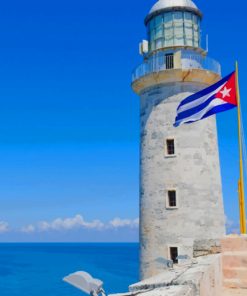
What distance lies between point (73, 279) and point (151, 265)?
1283 centimetres

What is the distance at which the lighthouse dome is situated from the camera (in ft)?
62.6

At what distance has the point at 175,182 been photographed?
17375mm

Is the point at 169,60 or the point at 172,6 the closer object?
the point at 169,60

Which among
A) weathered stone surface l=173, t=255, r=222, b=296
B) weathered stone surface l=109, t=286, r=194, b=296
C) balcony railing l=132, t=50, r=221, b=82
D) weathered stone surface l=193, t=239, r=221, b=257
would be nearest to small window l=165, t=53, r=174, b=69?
balcony railing l=132, t=50, r=221, b=82

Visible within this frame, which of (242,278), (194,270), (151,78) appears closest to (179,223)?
(151,78)

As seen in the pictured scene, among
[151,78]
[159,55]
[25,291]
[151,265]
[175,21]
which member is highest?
[175,21]

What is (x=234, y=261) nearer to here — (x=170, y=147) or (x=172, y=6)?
(x=170, y=147)

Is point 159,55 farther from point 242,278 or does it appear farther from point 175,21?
point 242,278

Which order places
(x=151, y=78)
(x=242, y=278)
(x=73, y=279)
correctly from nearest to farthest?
(x=73, y=279) < (x=242, y=278) < (x=151, y=78)

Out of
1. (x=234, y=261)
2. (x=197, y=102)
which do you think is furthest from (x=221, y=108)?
(x=234, y=261)

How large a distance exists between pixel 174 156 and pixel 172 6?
21.5 feet

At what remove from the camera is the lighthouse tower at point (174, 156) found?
1717 cm

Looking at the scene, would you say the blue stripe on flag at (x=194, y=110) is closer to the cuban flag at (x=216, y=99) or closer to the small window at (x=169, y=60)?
the cuban flag at (x=216, y=99)

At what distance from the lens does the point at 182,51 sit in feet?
61.1
